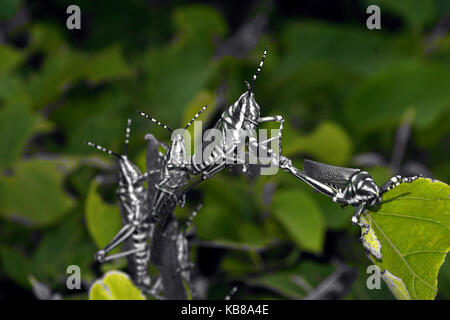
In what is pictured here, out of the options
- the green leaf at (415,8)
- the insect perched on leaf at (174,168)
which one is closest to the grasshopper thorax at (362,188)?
the insect perched on leaf at (174,168)

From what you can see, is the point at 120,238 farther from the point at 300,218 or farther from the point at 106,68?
the point at 106,68

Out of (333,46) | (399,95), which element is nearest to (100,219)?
(399,95)

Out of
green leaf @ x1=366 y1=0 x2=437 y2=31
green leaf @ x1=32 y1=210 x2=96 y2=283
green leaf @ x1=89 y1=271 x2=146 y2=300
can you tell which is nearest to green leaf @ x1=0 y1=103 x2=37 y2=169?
green leaf @ x1=32 y1=210 x2=96 y2=283

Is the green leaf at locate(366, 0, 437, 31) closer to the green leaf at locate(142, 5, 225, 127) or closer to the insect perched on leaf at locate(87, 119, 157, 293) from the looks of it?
the green leaf at locate(142, 5, 225, 127)

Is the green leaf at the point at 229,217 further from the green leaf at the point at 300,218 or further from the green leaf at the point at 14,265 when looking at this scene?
the green leaf at the point at 14,265
